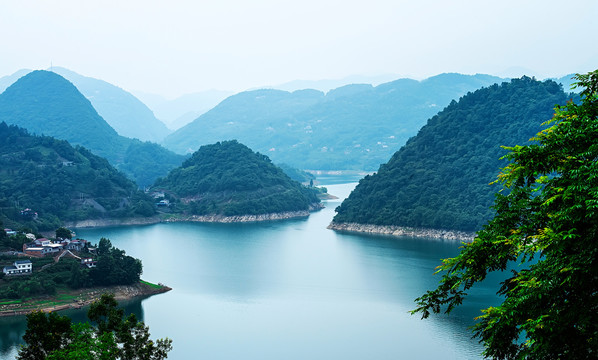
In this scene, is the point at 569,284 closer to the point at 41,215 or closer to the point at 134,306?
the point at 134,306

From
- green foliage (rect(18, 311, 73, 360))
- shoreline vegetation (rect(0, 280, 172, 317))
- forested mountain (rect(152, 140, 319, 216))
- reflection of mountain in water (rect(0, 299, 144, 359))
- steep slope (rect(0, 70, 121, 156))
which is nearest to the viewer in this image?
green foliage (rect(18, 311, 73, 360))

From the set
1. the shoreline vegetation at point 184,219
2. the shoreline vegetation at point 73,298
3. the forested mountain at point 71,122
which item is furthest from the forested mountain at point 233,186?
the shoreline vegetation at point 73,298

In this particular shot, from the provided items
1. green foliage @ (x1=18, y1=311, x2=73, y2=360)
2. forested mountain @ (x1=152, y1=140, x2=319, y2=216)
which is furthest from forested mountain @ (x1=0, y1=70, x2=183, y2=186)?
green foliage @ (x1=18, y1=311, x2=73, y2=360)

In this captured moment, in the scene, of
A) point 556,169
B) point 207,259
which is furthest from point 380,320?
point 556,169

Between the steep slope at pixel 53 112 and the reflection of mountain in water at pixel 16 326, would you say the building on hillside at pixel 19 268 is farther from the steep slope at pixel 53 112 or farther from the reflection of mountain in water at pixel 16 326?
the steep slope at pixel 53 112

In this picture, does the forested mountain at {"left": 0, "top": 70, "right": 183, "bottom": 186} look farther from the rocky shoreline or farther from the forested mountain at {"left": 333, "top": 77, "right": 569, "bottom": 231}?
the forested mountain at {"left": 333, "top": 77, "right": 569, "bottom": 231}

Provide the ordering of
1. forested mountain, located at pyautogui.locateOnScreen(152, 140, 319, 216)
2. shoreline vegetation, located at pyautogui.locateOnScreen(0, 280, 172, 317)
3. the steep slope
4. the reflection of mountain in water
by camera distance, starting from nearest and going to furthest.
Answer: the reflection of mountain in water < shoreline vegetation, located at pyautogui.locateOnScreen(0, 280, 172, 317) < forested mountain, located at pyautogui.locateOnScreen(152, 140, 319, 216) < the steep slope
